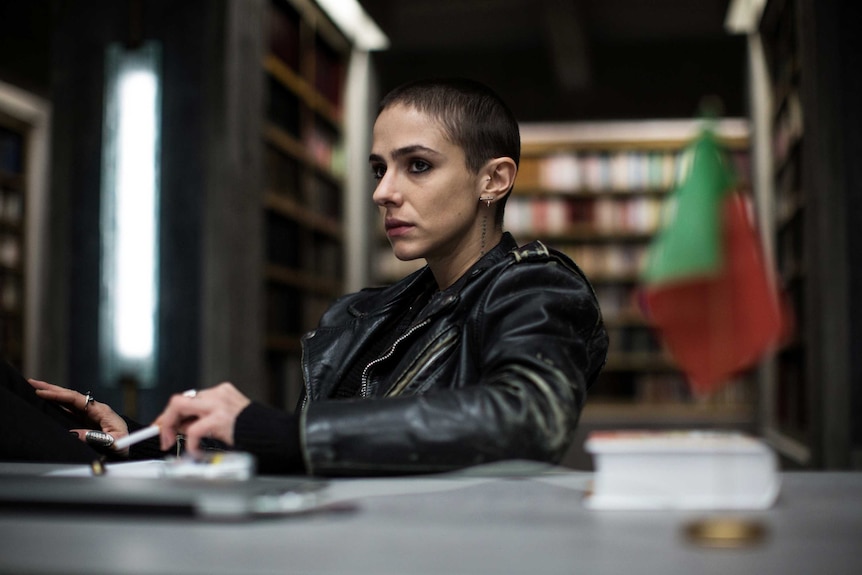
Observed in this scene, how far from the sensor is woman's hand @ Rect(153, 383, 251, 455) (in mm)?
955

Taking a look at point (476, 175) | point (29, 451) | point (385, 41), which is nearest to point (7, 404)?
point (29, 451)

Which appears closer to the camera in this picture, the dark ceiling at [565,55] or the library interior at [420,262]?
the library interior at [420,262]

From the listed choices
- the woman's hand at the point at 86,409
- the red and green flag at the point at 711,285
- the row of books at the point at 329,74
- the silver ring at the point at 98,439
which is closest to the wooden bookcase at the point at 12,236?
the row of books at the point at 329,74

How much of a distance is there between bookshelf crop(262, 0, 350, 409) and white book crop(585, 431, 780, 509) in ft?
12.8

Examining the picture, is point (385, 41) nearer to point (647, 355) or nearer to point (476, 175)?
point (647, 355)

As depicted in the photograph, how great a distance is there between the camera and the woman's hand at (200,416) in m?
0.96

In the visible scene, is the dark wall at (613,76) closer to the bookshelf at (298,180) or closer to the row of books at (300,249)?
the bookshelf at (298,180)

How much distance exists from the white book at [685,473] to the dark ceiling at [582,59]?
653 cm

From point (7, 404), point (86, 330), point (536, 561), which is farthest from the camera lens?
point (86, 330)

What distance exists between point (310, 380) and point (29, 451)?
0.48 meters

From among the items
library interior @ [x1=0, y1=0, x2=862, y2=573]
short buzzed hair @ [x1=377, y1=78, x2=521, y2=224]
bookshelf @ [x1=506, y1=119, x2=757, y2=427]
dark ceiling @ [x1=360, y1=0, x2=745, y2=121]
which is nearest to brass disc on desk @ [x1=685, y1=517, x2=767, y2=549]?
library interior @ [x1=0, y1=0, x2=862, y2=573]

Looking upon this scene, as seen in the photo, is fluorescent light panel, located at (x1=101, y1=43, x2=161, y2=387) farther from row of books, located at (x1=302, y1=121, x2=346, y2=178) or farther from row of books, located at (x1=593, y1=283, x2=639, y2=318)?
row of books, located at (x1=593, y1=283, x2=639, y2=318)

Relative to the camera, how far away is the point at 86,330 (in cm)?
389

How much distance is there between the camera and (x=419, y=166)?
1416mm
